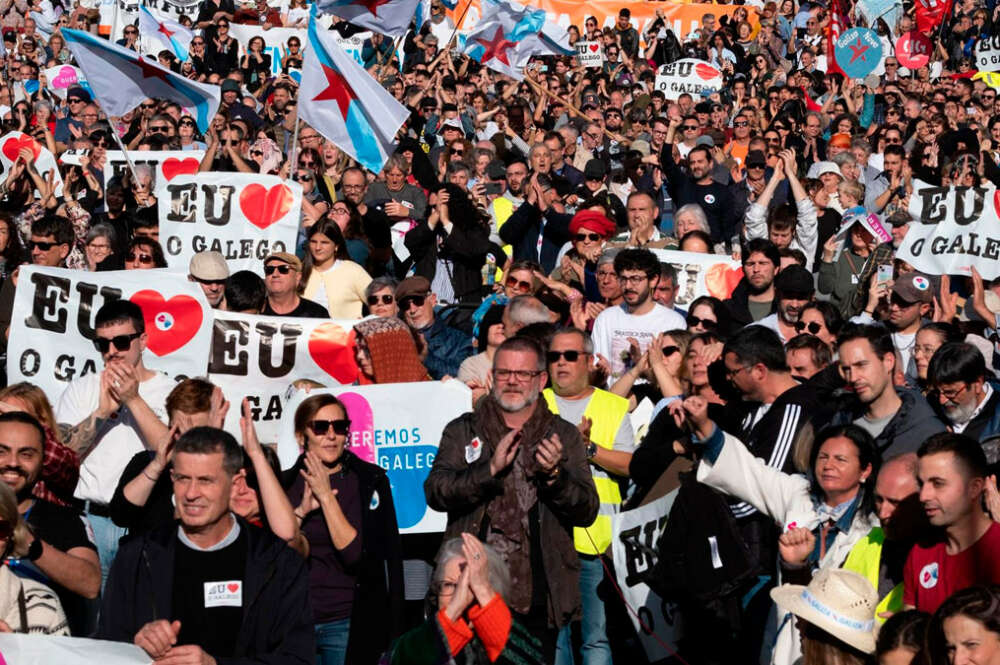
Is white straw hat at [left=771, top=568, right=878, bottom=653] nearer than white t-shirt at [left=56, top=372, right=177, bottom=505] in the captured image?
Yes

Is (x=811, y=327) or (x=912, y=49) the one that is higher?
(x=912, y=49)

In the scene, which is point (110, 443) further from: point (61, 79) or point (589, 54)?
point (589, 54)

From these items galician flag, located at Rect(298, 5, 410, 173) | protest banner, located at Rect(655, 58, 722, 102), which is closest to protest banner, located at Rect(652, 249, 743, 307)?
galician flag, located at Rect(298, 5, 410, 173)

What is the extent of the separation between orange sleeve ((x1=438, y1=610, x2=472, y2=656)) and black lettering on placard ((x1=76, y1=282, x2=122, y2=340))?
4.29 metres

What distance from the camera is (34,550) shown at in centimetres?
543

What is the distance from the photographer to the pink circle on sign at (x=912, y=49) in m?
23.2

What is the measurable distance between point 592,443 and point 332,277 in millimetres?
3656

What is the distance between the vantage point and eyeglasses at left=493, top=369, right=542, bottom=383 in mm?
6461

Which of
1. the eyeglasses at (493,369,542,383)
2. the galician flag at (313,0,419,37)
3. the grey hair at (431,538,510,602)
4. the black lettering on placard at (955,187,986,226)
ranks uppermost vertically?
the galician flag at (313,0,419,37)

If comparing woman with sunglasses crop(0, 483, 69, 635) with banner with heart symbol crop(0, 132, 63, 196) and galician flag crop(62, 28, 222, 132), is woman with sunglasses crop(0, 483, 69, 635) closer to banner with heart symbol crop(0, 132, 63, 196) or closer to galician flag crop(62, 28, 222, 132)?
galician flag crop(62, 28, 222, 132)

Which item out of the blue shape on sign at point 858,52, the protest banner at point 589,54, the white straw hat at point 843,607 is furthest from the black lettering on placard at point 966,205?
the protest banner at point 589,54

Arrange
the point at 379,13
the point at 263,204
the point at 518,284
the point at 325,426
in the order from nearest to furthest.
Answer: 1. the point at 325,426
2. the point at 518,284
3. the point at 263,204
4. the point at 379,13

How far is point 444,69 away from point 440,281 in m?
10.6

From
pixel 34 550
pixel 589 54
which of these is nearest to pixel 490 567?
pixel 34 550
